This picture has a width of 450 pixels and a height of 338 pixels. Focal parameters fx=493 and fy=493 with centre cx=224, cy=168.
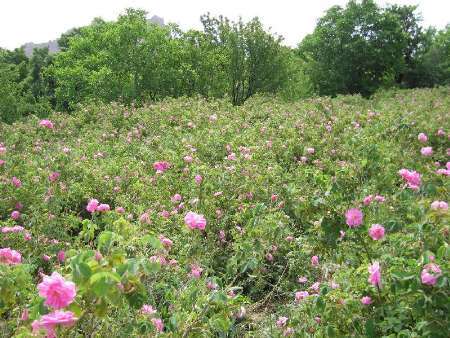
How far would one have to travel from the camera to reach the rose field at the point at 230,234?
2.09m

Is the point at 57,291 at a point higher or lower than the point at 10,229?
higher

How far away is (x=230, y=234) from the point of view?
520 centimetres

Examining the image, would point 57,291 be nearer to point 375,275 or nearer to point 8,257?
point 8,257

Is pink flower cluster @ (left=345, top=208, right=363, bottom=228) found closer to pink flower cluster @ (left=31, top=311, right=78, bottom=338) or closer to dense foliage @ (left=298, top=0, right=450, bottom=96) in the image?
pink flower cluster @ (left=31, top=311, right=78, bottom=338)

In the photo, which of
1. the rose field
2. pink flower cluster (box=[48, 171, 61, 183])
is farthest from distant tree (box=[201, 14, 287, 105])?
pink flower cluster (box=[48, 171, 61, 183])

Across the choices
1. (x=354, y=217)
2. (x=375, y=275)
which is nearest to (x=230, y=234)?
(x=354, y=217)

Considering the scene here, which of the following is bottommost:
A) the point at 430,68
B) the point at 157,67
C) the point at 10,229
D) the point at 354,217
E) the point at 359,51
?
the point at 10,229

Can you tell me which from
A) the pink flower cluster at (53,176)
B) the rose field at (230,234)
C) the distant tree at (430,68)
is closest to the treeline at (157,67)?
the rose field at (230,234)

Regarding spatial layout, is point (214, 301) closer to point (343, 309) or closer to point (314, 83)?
point (343, 309)

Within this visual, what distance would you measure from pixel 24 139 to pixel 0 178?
13.2 feet

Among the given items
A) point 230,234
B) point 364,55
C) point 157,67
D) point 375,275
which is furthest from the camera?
point 364,55

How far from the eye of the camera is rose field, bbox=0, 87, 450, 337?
209 centimetres

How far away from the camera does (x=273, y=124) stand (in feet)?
33.0

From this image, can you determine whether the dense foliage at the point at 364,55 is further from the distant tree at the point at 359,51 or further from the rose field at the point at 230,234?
the rose field at the point at 230,234
